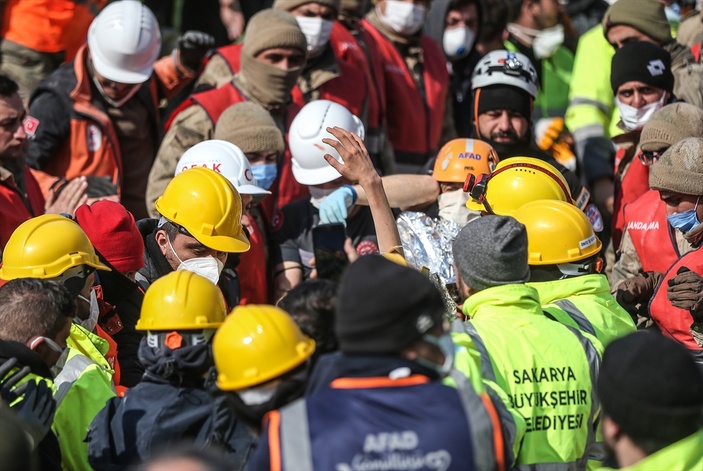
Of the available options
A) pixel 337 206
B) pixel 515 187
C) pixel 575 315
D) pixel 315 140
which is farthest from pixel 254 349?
pixel 315 140

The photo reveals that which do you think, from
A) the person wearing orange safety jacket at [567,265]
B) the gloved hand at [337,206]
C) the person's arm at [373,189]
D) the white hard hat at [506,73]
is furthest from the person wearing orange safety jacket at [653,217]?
the person's arm at [373,189]

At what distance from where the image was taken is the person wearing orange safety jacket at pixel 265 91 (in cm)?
722

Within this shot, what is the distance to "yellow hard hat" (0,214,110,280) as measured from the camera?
4.89 meters

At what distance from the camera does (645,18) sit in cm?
817

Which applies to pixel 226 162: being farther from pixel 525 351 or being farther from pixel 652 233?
pixel 525 351

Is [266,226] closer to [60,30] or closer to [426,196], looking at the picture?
[426,196]

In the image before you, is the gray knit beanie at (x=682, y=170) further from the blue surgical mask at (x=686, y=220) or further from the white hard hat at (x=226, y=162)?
the white hard hat at (x=226, y=162)

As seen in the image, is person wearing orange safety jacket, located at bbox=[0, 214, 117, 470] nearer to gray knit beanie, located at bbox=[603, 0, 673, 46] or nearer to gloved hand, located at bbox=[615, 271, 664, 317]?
gloved hand, located at bbox=[615, 271, 664, 317]

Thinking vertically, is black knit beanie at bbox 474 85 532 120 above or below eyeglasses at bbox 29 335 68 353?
below

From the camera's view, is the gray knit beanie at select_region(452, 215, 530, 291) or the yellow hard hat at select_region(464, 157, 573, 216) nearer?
the gray knit beanie at select_region(452, 215, 530, 291)

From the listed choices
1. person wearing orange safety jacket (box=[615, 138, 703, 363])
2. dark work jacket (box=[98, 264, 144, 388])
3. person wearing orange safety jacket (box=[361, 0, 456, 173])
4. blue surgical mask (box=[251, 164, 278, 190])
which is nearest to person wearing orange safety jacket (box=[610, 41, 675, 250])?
person wearing orange safety jacket (box=[615, 138, 703, 363])

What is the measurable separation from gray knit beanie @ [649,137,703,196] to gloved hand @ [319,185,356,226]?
1.62 meters

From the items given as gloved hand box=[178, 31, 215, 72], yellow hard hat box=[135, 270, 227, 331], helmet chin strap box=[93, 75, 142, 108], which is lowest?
helmet chin strap box=[93, 75, 142, 108]

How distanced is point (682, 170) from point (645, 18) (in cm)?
249
